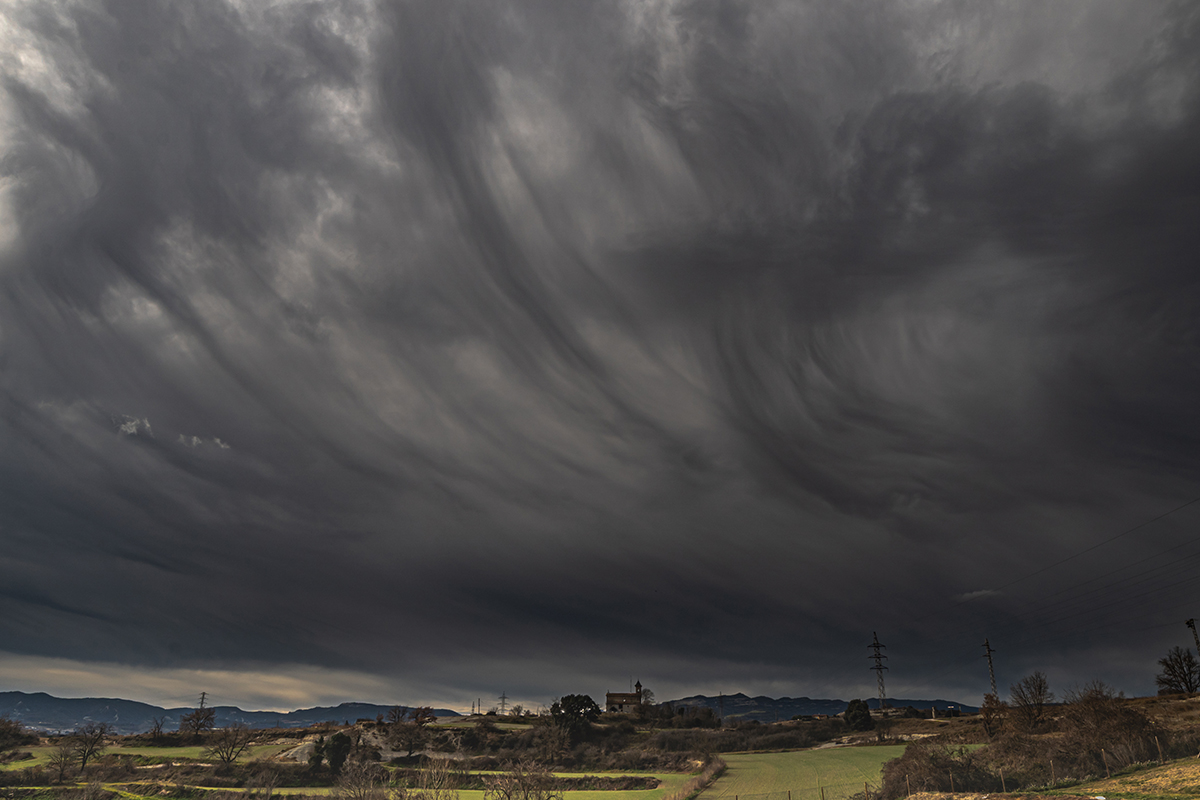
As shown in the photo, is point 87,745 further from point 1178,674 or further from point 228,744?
point 1178,674

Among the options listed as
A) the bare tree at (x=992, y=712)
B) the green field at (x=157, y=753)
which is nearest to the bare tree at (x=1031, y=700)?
the bare tree at (x=992, y=712)

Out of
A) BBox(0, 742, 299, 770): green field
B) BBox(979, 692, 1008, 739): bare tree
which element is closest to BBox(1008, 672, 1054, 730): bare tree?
BBox(979, 692, 1008, 739): bare tree

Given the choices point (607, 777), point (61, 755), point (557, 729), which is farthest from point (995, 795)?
point (61, 755)

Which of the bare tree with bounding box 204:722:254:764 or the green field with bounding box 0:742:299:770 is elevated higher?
the bare tree with bounding box 204:722:254:764

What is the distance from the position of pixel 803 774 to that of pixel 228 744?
107 metres

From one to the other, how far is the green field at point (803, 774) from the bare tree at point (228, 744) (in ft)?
286

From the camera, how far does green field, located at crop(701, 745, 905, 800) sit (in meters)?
70.8

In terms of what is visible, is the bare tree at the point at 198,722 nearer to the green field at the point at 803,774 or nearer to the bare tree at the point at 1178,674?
the green field at the point at 803,774

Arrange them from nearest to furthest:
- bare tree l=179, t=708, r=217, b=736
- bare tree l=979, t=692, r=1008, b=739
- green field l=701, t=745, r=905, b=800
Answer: green field l=701, t=745, r=905, b=800
bare tree l=979, t=692, r=1008, b=739
bare tree l=179, t=708, r=217, b=736

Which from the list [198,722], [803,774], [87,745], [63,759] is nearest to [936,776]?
[803,774]

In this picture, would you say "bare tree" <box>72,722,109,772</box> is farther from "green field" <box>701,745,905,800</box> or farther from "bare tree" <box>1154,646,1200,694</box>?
"bare tree" <box>1154,646,1200,694</box>

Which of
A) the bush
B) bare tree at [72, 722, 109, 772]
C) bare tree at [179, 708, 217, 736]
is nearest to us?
the bush

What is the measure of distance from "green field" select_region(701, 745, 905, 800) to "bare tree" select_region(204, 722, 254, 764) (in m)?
87.3

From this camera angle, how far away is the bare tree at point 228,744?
4560 inches
